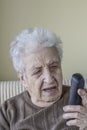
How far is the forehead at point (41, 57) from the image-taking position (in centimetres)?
127

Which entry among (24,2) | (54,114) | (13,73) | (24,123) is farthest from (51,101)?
(24,2)

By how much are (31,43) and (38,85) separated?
189mm

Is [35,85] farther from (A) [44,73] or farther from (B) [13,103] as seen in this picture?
(B) [13,103]

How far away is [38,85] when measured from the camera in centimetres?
129

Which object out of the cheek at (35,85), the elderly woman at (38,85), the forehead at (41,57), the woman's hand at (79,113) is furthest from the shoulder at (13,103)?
the woman's hand at (79,113)

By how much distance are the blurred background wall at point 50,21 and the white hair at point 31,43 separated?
2.48ft

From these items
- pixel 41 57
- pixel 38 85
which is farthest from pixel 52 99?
pixel 41 57

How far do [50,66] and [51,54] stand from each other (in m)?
0.05

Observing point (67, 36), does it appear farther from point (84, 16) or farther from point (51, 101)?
point (51, 101)

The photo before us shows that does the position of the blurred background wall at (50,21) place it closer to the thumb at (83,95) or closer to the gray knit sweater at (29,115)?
the gray knit sweater at (29,115)

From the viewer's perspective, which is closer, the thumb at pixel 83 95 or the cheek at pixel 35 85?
the thumb at pixel 83 95

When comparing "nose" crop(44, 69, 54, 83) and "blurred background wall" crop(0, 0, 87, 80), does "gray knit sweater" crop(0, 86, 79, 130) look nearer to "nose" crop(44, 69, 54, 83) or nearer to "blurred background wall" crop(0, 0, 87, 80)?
"nose" crop(44, 69, 54, 83)

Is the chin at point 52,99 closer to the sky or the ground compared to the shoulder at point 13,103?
closer to the sky

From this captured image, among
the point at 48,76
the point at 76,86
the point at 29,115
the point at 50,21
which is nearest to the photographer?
the point at 76,86
